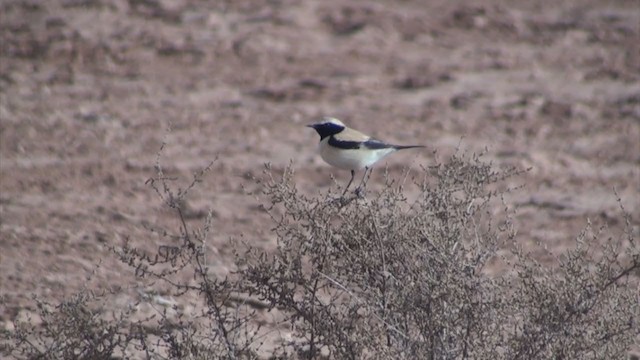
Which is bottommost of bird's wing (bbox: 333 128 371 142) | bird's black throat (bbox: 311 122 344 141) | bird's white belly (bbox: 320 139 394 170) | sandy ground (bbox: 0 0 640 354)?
sandy ground (bbox: 0 0 640 354)

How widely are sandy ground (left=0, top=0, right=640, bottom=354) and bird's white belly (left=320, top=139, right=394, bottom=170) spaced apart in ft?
4.99

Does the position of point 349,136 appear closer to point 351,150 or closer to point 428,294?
point 351,150

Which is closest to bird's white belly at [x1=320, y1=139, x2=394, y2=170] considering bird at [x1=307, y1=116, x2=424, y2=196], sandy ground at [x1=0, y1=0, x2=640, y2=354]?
bird at [x1=307, y1=116, x2=424, y2=196]

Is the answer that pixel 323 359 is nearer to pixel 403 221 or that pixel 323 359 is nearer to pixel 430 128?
pixel 403 221

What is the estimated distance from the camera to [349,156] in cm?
657

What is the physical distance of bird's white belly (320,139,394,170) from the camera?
6566 mm

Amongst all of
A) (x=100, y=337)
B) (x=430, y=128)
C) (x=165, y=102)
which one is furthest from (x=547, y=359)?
(x=165, y=102)

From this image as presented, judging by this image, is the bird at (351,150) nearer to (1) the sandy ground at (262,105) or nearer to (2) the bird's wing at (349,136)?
(2) the bird's wing at (349,136)

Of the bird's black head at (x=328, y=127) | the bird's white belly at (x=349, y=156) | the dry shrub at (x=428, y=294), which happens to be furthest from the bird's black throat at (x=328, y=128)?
the dry shrub at (x=428, y=294)

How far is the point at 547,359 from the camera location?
487 cm

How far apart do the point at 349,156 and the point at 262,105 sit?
5.35 metres

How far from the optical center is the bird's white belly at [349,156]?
657cm

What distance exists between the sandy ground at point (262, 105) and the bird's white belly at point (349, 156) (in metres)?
1.52

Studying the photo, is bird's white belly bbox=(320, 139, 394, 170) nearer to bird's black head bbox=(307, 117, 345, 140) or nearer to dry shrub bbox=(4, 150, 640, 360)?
bird's black head bbox=(307, 117, 345, 140)
